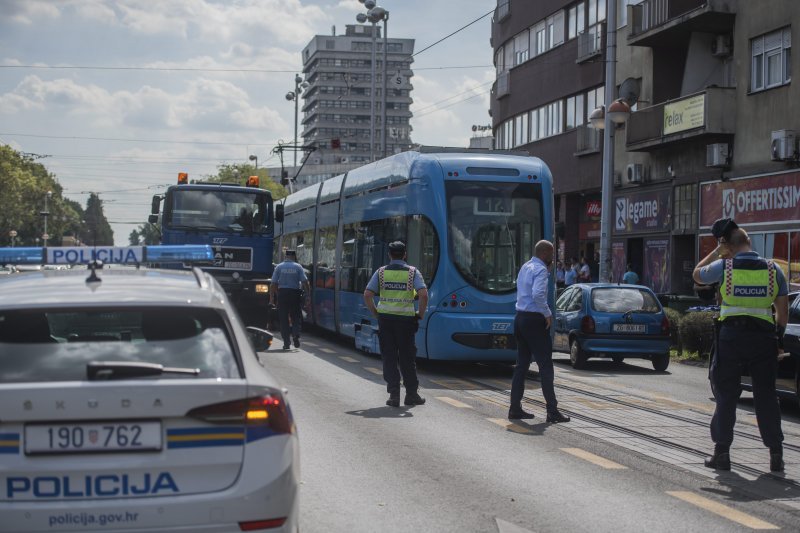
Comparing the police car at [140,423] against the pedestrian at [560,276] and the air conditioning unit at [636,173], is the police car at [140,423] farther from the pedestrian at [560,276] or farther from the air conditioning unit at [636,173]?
the pedestrian at [560,276]

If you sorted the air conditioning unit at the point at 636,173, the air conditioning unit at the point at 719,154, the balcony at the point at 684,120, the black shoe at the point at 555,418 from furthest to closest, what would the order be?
the air conditioning unit at the point at 636,173
the air conditioning unit at the point at 719,154
the balcony at the point at 684,120
the black shoe at the point at 555,418

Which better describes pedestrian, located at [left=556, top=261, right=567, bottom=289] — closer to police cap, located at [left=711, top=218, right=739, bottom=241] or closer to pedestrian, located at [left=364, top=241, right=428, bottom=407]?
pedestrian, located at [left=364, top=241, right=428, bottom=407]

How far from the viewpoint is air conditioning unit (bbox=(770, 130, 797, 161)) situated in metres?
26.3

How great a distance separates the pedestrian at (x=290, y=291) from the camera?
21.4 m

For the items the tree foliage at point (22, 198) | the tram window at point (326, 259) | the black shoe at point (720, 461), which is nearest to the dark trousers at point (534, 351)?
the black shoe at point (720, 461)

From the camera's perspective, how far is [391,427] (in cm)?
1102

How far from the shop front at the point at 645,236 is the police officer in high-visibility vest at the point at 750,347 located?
77.0 ft

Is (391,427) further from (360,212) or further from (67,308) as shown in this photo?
(360,212)

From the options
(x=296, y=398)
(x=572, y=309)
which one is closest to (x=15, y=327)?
(x=296, y=398)

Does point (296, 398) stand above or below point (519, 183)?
below

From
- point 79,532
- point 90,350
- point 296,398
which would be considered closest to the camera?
point 79,532

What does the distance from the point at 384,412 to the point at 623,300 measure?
8.21 m

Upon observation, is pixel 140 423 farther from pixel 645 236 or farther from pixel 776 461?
pixel 645 236

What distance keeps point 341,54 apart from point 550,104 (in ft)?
465
